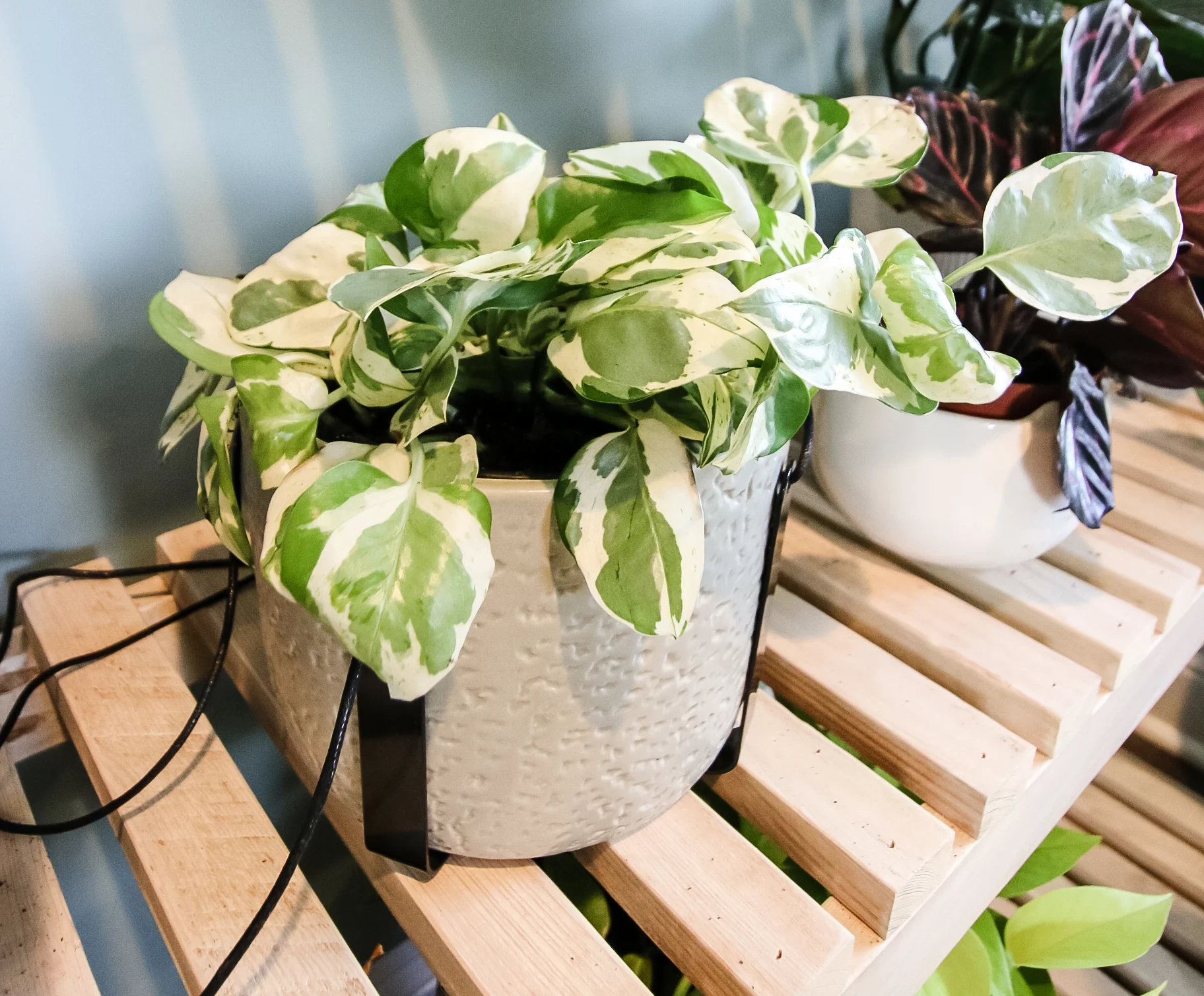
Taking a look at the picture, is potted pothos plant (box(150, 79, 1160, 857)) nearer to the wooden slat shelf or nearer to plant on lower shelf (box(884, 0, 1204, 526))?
the wooden slat shelf

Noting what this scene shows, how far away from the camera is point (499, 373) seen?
12.1 inches

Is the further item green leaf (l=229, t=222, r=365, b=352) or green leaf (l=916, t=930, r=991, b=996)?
green leaf (l=916, t=930, r=991, b=996)

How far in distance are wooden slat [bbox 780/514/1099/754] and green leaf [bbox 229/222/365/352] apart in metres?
0.36

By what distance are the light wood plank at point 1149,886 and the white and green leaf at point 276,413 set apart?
969 mm

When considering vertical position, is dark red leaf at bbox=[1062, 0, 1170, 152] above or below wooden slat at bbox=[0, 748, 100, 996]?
above

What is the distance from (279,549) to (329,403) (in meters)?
0.06

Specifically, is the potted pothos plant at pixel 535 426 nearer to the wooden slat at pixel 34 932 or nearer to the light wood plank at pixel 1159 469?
the wooden slat at pixel 34 932

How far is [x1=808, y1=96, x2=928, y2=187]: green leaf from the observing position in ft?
1.21

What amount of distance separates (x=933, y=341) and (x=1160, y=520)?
0.48 metres

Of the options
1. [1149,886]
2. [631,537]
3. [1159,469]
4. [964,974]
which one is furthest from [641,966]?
[1149,886]

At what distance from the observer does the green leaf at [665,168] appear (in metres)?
0.28

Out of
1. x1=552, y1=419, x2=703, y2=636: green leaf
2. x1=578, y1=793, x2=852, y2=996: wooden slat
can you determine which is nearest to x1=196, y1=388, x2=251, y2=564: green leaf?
x1=552, y1=419, x2=703, y2=636: green leaf

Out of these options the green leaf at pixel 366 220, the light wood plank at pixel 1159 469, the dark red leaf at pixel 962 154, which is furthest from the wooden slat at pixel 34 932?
the light wood plank at pixel 1159 469

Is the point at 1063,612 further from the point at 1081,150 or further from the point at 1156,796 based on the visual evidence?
the point at 1156,796
